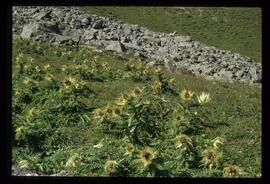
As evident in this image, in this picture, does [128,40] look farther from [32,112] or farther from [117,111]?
[117,111]

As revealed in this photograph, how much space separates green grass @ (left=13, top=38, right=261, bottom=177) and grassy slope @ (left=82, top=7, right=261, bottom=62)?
926 cm

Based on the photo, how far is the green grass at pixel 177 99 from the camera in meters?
9.35

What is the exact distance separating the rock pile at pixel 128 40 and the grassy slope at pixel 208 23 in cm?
298

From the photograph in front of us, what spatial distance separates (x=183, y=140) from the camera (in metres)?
8.91

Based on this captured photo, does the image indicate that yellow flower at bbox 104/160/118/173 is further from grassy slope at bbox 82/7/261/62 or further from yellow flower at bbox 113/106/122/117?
grassy slope at bbox 82/7/261/62

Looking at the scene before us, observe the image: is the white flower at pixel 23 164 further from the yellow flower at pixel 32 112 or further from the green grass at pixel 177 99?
the yellow flower at pixel 32 112

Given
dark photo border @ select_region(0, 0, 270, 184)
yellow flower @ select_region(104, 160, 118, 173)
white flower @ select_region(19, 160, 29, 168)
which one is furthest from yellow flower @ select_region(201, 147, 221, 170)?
white flower @ select_region(19, 160, 29, 168)

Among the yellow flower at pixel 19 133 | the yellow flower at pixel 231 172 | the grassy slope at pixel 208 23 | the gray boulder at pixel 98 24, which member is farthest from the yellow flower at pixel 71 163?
the grassy slope at pixel 208 23

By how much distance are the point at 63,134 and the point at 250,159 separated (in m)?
3.13

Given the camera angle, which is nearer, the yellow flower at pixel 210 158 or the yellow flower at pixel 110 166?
the yellow flower at pixel 110 166

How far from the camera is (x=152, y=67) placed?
1828 cm
